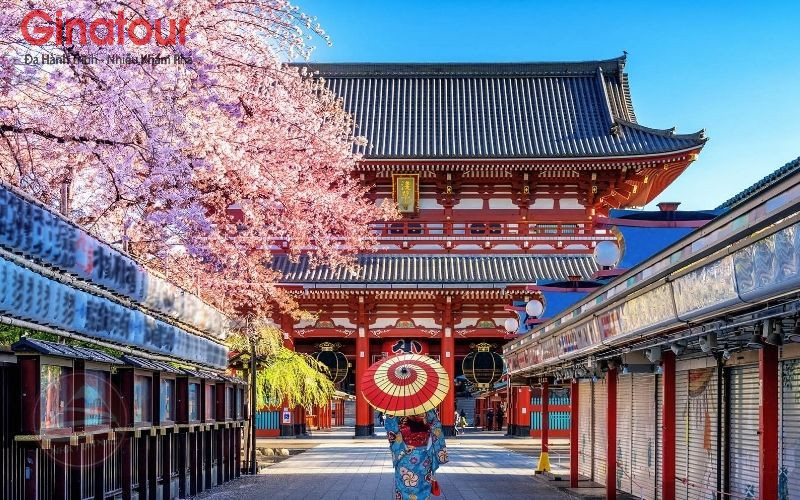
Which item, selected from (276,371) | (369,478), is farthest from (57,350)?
(276,371)

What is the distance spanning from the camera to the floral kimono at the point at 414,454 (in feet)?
43.0

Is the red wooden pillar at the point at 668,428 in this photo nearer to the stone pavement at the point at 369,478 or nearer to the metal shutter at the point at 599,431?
the stone pavement at the point at 369,478

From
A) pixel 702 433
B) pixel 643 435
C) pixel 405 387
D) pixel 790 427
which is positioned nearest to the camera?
pixel 790 427

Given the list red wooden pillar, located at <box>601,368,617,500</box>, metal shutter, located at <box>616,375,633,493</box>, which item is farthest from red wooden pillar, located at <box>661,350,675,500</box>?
metal shutter, located at <box>616,375,633,493</box>

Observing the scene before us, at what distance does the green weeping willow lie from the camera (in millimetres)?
27109

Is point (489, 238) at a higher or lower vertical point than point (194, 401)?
higher

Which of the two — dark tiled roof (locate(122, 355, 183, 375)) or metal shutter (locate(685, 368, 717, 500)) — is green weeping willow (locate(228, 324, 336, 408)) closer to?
dark tiled roof (locate(122, 355, 183, 375))

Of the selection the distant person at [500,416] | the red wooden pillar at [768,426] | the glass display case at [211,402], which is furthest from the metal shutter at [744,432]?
the distant person at [500,416]

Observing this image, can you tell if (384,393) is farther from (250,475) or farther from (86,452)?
(250,475)

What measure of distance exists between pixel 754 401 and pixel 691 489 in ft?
9.46

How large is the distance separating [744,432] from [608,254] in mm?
5921

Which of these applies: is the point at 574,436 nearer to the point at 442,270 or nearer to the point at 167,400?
the point at 167,400

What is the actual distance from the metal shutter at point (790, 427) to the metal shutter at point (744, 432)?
0.56m

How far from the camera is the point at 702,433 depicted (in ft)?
44.9
